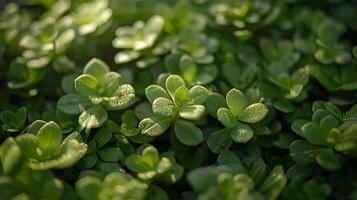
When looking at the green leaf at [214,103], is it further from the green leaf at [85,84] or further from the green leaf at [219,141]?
the green leaf at [85,84]

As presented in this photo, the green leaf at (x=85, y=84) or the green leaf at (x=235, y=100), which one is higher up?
the green leaf at (x=85, y=84)

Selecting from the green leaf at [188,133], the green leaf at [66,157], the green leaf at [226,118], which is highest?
the green leaf at [66,157]

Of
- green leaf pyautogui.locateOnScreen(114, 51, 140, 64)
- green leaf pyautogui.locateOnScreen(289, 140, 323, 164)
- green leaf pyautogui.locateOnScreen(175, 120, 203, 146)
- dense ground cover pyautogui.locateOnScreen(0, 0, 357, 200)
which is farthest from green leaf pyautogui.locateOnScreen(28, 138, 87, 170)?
green leaf pyautogui.locateOnScreen(289, 140, 323, 164)

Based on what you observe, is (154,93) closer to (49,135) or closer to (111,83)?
(111,83)

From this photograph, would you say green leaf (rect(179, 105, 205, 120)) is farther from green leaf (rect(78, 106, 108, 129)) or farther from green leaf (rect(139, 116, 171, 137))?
green leaf (rect(78, 106, 108, 129))

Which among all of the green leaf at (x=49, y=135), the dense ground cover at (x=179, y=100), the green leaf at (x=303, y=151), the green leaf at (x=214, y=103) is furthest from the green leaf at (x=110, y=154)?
the green leaf at (x=303, y=151)
